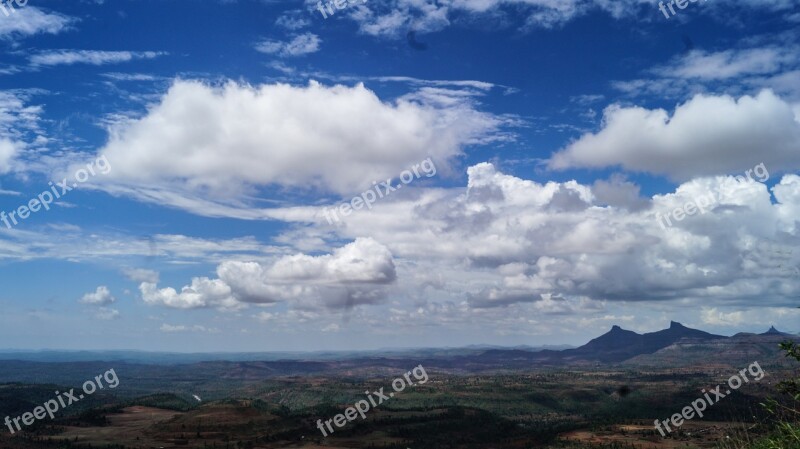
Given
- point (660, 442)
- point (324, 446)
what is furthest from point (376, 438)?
point (660, 442)

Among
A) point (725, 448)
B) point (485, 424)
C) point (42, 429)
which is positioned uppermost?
point (725, 448)

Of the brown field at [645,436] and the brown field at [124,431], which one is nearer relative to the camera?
the brown field at [645,436]

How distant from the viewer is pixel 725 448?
1959 centimetres

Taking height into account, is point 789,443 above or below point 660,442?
above

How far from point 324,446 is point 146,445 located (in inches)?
1641

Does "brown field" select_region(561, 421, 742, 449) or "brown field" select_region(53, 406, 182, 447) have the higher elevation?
"brown field" select_region(53, 406, 182, 447)

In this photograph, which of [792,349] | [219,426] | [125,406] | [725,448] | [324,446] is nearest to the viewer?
[792,349]

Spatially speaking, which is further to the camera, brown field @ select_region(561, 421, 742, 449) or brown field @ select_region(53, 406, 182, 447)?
brown field @ select_region(53, 406, 182, 447)

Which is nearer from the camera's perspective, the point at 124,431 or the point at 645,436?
the point at 645,436

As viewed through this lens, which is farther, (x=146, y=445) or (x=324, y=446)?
(x=324, y=446)

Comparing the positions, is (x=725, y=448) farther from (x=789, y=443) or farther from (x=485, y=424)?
(x=485, y=424)

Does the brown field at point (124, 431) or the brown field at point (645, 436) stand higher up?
the brown field at point (124, 431)

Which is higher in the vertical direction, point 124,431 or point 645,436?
point 124,431

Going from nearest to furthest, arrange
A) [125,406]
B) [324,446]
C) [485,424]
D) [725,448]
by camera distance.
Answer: [725,448]
[324,446]
[485,424]
[125,406]
